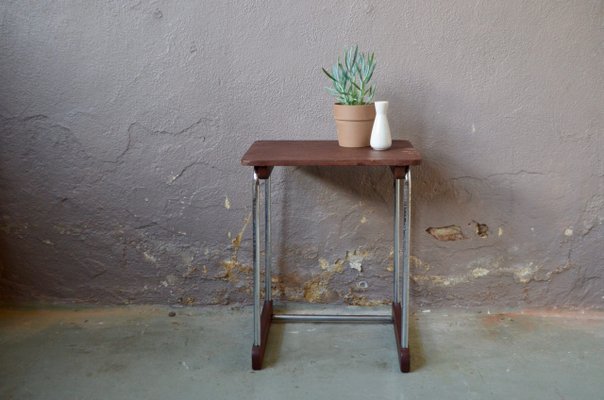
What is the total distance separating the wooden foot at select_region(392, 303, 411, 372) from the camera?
2264 mm

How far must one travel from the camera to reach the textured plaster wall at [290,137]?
252cm

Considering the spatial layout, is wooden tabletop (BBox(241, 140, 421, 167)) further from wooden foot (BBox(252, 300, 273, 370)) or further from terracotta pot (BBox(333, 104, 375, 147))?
wooden foot (BBox(252, 300, 273, 370))

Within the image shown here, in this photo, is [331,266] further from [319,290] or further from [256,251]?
[256,251]

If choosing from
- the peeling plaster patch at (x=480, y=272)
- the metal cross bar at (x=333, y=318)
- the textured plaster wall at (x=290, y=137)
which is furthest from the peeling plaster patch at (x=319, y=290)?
the peeling plaster patch at (x=480, y=272)

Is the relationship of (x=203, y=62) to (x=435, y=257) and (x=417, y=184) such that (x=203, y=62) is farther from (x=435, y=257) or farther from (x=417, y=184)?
(x=435, y=257)

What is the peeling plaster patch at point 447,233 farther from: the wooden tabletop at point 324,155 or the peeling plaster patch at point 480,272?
the wooden tabletop at point 324,155

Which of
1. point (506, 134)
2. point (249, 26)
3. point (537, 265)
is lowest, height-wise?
point (537, 265)

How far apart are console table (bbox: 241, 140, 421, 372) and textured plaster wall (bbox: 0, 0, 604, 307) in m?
0.10

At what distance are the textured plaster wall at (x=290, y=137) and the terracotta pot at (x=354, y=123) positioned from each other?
0.79 feet

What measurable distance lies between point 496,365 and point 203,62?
62.2 inches

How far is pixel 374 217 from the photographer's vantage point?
105 inches

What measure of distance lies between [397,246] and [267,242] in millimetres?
517

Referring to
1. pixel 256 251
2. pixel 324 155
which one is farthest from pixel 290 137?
pixel 256 251

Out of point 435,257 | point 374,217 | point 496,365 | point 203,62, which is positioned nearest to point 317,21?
point 203,62
